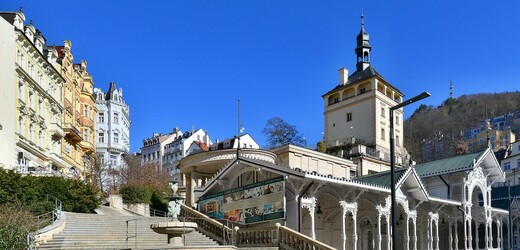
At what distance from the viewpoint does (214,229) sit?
27547mm

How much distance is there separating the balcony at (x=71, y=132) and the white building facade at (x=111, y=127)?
84.4 ft

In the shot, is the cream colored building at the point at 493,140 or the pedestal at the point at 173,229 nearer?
the pedestal at the point at 173,229

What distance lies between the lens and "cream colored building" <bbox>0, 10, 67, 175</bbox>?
130ft

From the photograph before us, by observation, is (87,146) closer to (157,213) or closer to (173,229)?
(157,213)

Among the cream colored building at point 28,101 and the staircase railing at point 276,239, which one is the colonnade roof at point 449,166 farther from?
the cream colored building at point 28,101

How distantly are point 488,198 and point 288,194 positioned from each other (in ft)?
75.3

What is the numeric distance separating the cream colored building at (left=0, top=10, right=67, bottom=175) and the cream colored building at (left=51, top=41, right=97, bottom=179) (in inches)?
88.2

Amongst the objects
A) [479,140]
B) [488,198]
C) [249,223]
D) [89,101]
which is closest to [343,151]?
[488,198]

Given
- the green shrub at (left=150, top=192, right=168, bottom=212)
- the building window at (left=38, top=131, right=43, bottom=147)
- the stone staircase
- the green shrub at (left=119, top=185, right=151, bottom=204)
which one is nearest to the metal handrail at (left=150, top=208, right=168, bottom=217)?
the green shrub at (left=150, top=192, right=168, bottom=212)

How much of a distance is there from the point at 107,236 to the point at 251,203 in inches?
266

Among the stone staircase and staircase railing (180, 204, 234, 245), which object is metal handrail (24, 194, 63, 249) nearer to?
the stone staircase

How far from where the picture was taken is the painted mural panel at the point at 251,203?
86.3ft

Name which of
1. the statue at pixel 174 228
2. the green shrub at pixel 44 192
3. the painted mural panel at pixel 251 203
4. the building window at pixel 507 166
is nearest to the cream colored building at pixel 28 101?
the green shrub at pixel 44 192

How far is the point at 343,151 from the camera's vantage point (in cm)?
6341
